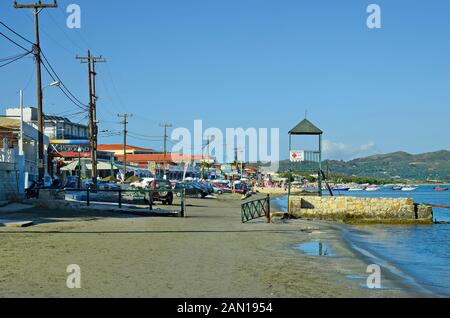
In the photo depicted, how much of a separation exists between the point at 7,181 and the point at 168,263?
1972 cm

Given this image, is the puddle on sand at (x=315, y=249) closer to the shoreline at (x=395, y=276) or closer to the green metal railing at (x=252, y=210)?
the shoreline at (x=395, y=276)

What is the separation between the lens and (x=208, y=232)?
2169 cm

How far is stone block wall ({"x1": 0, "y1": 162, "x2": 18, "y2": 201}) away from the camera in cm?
2927

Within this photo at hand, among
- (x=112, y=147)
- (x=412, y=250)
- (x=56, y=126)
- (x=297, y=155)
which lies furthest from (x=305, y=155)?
(x=112, y=147)

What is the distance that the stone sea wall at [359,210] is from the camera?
116 ft

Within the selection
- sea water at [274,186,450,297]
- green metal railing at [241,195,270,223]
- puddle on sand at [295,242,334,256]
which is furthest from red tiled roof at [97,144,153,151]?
puddle on sand at [295,242,334,256]

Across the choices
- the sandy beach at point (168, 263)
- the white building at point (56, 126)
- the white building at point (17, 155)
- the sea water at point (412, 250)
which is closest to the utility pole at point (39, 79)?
the white building at point (17, 155)

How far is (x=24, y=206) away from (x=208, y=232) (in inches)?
431

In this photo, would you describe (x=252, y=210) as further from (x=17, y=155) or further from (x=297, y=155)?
(x=17, y=155)

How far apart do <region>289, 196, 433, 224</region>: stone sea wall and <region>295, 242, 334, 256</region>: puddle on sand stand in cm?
1443

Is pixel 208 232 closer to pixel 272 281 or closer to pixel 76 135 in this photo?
pixel 272 281

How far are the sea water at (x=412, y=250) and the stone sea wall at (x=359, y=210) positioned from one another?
177 cm
